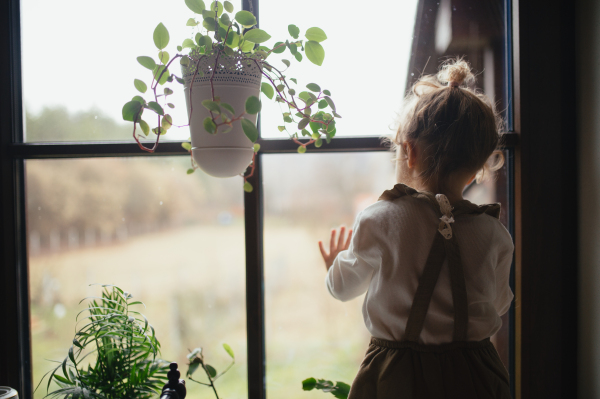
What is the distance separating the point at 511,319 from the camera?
1.19 meters

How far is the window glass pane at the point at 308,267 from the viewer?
124 cm

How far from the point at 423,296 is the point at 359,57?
2.57 feet

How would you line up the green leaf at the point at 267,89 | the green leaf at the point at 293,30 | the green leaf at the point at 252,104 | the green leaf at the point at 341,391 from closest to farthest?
the green leaf at the point at 252,104 → the green leaf at the point at 293,30 → the green leaf at the point at 267,89 → the green leaf at the point at 341,391

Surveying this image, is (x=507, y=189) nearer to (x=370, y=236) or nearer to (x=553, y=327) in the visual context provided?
(x=553, y=327)

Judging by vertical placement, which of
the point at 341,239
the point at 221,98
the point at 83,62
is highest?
the point at 83,62

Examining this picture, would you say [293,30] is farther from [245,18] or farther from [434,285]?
[434,285]

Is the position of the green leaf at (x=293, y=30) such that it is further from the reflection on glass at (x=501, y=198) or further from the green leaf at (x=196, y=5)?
the reflection on glass at (x=501, y=198)

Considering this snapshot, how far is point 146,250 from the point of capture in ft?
4.22

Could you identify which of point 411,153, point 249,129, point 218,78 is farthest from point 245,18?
point 411,153

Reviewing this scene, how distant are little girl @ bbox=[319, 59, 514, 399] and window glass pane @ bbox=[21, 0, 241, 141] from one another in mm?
882

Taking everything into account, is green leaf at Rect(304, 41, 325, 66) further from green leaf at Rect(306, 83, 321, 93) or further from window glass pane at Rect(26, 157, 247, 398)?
window glass pane at Rect(26, 157, 247, 398)

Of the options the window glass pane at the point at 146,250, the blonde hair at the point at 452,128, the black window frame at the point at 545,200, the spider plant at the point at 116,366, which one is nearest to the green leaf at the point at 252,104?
the blonde hair at the point at 452,128

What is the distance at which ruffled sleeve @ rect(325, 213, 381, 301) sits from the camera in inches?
35.0

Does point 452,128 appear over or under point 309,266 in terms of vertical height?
over
